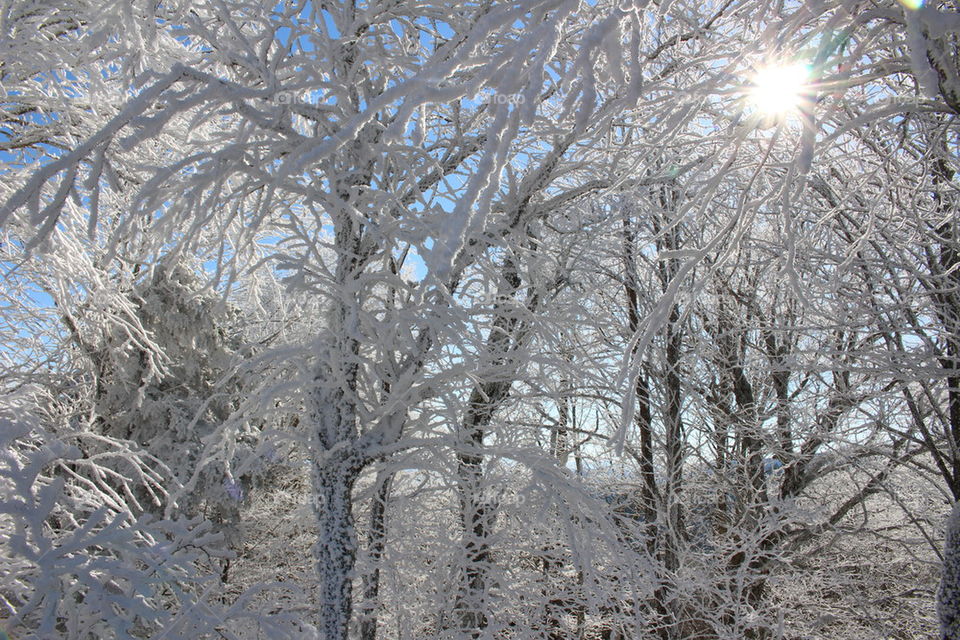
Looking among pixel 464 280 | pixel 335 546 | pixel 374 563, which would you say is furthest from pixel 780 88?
pixel 374 563

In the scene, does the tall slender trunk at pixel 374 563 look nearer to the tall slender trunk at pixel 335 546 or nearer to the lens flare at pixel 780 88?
the tall slender trunk at pixel 335 546

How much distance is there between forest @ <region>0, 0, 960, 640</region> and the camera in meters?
2.00

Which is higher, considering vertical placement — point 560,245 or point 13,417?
point 560,245

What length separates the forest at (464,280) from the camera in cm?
200

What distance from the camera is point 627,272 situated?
8898mm

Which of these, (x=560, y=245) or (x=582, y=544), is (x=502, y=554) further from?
(x=560, y=245)

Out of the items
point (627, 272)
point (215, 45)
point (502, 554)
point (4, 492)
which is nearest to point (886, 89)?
point (627, 272)

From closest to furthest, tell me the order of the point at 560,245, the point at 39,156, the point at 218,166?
the point at 218,166 → the point at 39,156 → the point at 560,245

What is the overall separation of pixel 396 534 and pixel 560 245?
12.5 feet

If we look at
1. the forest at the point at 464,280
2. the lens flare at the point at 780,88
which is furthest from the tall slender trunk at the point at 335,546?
the lens flare at the point at 780,88

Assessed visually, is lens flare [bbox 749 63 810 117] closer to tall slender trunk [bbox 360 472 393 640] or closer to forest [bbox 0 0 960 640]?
forest [bbox 0 0 960 640]

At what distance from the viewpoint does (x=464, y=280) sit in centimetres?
446

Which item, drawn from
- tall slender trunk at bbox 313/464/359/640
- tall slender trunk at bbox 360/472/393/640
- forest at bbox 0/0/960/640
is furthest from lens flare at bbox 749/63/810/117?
tall slender trunk at bbox 360/472/393/640

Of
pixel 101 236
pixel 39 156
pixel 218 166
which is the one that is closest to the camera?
pixel 218 166
